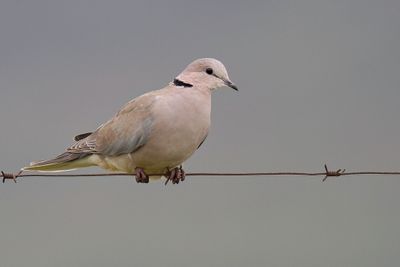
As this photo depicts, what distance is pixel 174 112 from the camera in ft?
17.8

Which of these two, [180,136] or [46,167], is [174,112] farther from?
Answer: [46,167]

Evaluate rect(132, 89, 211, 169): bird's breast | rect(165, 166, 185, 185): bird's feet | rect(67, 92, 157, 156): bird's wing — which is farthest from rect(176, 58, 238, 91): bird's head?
rect(165, 166, 185, 185): bird's feet

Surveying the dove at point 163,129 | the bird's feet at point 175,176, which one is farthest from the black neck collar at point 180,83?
the bird's feet at point 175,176

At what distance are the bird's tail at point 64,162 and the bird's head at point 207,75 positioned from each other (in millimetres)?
985

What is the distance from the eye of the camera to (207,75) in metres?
5.72

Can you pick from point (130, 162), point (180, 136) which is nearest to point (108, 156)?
point (130, 162)

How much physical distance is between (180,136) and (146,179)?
18.0 inches

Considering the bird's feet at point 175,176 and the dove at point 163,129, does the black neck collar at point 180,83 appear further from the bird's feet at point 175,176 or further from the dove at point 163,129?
the bird's feet at point 175,176

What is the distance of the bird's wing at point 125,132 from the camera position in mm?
5543

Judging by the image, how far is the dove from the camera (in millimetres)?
5422

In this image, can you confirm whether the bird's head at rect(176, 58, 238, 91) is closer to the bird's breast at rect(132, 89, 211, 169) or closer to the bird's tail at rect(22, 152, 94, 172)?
the bird's breast at rect(132, 89, 211, 169)

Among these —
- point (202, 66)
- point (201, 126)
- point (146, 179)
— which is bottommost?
point (146, 179)

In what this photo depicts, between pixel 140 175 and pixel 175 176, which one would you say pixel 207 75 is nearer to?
pixel 175 176

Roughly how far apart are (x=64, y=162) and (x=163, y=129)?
1084 mm
